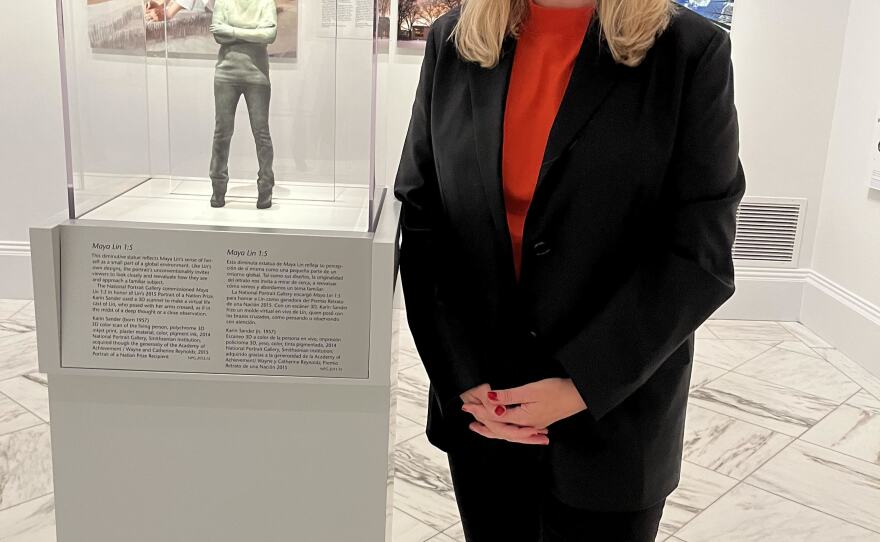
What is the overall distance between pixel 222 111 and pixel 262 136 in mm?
83

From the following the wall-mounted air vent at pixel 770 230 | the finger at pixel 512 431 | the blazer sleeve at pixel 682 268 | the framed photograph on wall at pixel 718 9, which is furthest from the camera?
the wall-mounted air vent at pixel 770 230

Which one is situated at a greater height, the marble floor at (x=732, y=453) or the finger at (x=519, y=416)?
the finger at (x=519, y=416)

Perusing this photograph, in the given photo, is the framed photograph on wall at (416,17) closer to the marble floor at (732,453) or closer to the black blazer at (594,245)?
the marble floor at (732,453)

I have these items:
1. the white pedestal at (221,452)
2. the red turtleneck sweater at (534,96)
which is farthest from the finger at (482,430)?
the red turtleneck sweater at (534,96)

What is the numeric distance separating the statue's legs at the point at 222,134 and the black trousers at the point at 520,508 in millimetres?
652

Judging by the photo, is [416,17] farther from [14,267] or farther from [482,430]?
[482,430]

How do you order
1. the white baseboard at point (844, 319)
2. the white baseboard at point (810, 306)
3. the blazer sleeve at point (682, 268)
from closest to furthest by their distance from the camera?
the blazer sleeve at point (682, 268) < the white baseboard at point (844, 319) < the white baseboard at point (810, 306)

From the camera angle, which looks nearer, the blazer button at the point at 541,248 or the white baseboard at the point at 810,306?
the blazer button at the point at 541,248

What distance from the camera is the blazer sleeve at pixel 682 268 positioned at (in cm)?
126

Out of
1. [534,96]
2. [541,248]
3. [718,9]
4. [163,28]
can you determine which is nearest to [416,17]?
[718,9]

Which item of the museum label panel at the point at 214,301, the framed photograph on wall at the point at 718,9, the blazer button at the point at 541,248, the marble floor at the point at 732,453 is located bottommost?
the marble floor at the point at 732,453

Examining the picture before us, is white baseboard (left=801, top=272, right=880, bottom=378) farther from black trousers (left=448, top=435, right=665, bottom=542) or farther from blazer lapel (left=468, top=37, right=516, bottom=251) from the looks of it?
blazer lapel (left=468, top=37, right=516, bottom=251)

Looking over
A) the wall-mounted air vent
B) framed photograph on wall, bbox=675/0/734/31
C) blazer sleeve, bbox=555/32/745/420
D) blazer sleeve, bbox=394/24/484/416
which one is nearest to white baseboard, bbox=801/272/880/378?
the wall-mounted air vent

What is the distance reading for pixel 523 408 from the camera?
1364 mm
